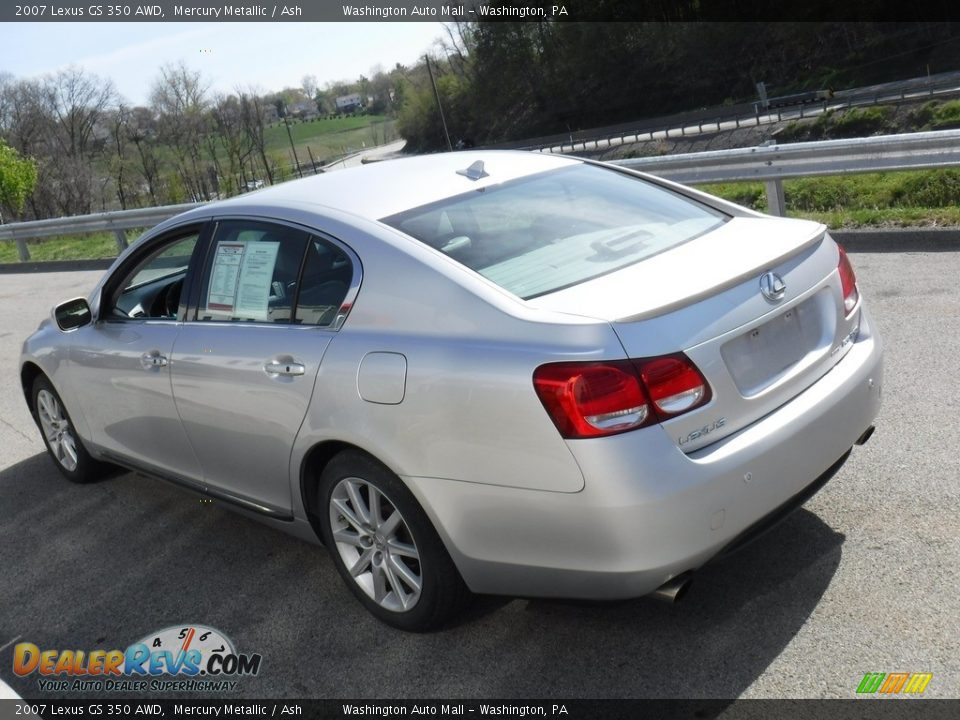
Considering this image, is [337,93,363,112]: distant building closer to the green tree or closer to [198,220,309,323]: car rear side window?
the green tree

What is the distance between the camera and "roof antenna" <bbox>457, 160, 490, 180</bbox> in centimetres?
411

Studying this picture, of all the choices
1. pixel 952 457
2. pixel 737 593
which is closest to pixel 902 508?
pixel 952 457

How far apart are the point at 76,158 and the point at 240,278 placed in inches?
3297

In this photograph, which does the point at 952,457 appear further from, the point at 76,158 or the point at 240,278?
the point at 76,158

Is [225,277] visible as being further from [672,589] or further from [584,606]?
[672,589]

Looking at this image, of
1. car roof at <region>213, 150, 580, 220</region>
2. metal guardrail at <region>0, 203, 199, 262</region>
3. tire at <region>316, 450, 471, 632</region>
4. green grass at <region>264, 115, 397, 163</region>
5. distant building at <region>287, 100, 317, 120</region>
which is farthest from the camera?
distant building at <region>287, 100, 317, 120</region>

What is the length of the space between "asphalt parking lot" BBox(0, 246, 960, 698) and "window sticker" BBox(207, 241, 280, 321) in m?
1.16

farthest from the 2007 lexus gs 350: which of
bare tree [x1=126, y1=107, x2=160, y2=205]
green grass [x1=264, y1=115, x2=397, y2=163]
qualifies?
green grass [x1=264, y1=115, x2=397, y2=163]

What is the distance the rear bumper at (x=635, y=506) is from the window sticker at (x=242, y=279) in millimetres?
1209

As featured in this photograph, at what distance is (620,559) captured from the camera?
2920mm

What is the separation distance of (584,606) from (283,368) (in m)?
1.43

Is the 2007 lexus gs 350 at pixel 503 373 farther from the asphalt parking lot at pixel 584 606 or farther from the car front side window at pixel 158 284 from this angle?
the asphalt parking lot at pixel 584 606

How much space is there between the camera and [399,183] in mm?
4074

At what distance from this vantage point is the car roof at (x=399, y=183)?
3.88 m
